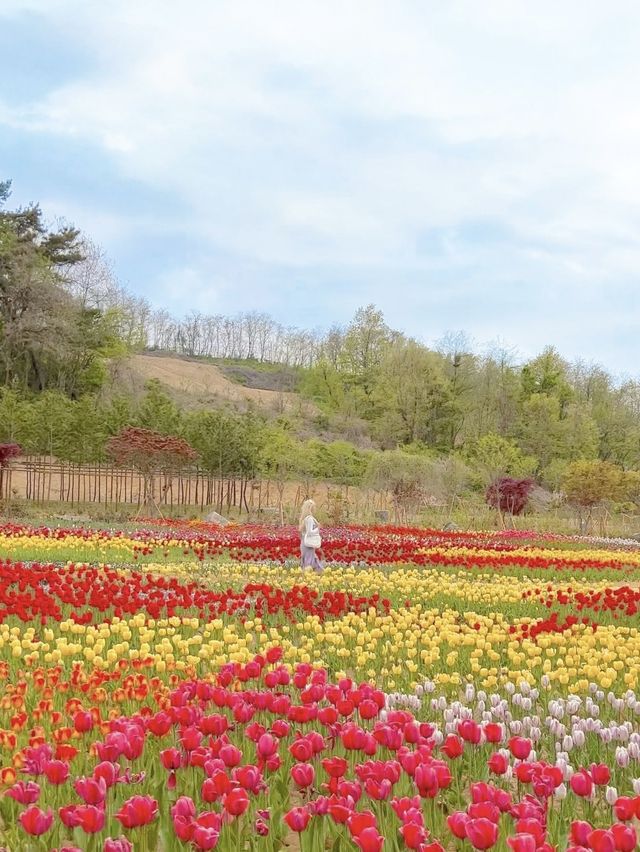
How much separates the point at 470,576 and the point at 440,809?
36.1ft

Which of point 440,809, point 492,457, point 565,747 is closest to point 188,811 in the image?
point 440,809

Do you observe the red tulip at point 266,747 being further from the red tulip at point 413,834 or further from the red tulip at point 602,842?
the red tulip at point 602,842

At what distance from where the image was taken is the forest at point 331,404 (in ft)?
128

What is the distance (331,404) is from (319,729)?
2824 inches

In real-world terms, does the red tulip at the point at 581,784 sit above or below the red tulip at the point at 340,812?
below

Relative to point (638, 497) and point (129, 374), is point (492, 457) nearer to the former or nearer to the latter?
point (638, 497)

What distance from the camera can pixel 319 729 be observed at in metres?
5.30

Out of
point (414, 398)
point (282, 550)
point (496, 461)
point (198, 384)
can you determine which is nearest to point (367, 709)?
point (282, 550)

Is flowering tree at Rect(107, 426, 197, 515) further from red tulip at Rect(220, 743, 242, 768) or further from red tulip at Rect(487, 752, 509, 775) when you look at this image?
red tulip at Rect(487, 752, 509, 775)

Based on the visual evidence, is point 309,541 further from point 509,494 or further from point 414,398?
point 414,398

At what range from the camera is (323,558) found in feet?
56.7

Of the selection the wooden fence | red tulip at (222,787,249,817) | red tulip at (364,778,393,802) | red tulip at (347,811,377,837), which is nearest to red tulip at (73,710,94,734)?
red tulip at (222,787,249,817)

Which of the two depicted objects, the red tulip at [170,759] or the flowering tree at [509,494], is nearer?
the red tulip at [170,759]

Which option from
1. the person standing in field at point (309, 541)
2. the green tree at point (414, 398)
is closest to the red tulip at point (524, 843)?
the person standing in field at point (309, 541)
